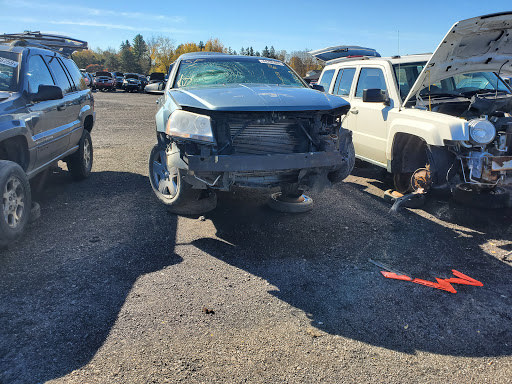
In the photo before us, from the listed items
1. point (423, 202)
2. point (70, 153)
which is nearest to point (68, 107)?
point (70, 153)

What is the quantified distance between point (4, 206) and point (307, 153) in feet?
9.33

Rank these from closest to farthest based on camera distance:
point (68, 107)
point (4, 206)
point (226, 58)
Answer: point (4, 206) < point (226, 58) < point (68, 107)

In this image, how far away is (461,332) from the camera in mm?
3088

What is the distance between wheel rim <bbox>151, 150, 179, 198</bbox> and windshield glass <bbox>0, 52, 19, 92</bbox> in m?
1.70

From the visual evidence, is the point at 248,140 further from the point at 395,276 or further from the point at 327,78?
the point at 327,78

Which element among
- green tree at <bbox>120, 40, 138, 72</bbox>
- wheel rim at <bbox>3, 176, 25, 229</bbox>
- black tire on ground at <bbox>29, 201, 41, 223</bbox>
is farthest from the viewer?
green tree at <bbox>120, 40, 138, 72</bbox>

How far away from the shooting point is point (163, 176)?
503cm

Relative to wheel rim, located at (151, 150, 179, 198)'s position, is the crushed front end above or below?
above

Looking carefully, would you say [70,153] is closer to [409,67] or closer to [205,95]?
[205,95]

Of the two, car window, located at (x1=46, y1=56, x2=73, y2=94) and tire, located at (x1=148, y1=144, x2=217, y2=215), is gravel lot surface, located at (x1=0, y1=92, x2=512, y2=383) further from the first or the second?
car window, located at (x1=46, y1=56, x2=73, y2=94)

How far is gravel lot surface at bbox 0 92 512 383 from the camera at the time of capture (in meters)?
2.68

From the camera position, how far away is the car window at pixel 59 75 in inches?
239

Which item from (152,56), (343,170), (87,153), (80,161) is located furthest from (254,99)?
(152,56)

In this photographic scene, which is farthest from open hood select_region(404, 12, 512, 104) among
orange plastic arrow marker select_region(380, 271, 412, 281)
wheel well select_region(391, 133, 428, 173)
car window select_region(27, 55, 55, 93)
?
car window select_region(27, 55, 55, 93)
